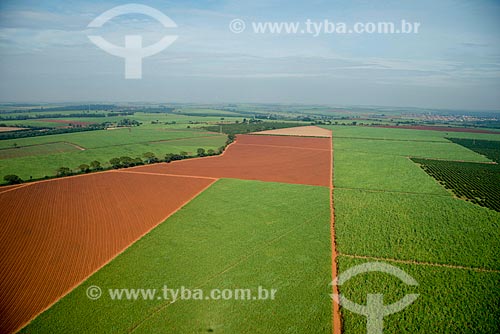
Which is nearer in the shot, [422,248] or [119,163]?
[422,248]

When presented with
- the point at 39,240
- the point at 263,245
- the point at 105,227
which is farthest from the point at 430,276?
the point at 39,240

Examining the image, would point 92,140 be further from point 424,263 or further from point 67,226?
point 424,263

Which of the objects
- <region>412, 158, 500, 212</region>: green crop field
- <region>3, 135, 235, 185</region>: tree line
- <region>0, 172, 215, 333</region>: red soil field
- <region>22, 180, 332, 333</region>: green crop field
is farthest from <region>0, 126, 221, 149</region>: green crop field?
<region>412, 158, 500, 212</region>: green crop field

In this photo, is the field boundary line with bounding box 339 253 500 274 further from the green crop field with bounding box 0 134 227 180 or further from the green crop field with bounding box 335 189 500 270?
the green crop field with bounding box 0 134 227 180

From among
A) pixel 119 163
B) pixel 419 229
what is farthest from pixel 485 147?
pixel 119 163

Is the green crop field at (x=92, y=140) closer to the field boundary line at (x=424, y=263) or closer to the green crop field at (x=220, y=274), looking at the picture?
the green crop field at (x=220, y=274)

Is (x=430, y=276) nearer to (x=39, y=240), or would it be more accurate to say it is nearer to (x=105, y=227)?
(x=105, y=227)
